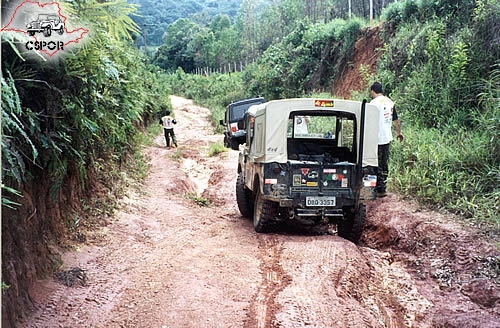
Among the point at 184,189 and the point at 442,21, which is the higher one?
the point at 442,21

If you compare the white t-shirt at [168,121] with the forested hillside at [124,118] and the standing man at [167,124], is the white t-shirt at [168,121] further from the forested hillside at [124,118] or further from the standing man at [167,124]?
the forested hillside at [124,118]

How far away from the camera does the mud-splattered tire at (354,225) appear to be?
6.72 meters

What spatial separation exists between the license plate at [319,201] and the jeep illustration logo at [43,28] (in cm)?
360

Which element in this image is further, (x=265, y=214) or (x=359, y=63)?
(x=359, y=63)

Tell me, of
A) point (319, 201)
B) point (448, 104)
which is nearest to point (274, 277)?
point (319, 201)

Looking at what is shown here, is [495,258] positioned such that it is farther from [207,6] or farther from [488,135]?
[207,6]

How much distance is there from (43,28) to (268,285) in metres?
3.24

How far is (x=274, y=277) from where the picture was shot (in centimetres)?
509

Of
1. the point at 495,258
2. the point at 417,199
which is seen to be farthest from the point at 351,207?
the point at 495,258

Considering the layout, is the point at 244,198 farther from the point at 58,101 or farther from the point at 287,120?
the point at 58,101

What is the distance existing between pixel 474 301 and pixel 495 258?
2.17 feet

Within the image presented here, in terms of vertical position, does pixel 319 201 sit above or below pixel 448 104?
below

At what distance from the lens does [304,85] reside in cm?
2355

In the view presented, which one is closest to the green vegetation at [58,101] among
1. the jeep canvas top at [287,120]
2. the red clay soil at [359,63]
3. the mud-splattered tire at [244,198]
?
the jeep canvas top at [287,120]
